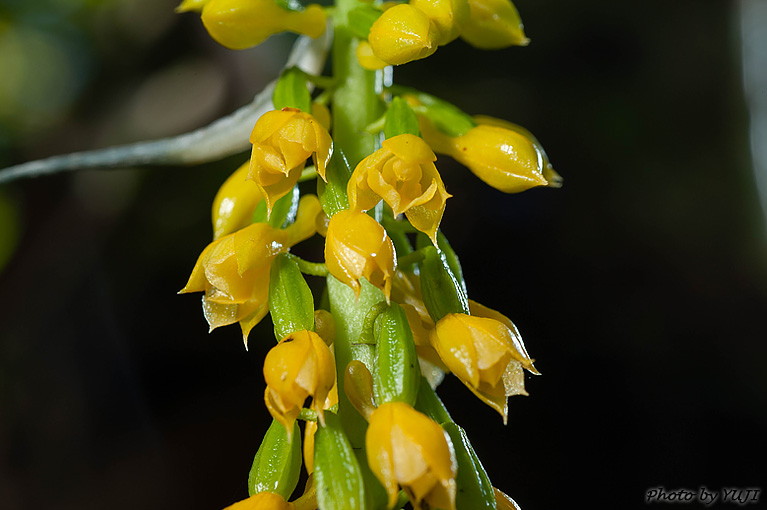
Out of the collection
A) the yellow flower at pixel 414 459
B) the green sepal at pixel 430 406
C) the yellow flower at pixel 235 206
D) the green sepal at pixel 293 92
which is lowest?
the green sepal at pixel 430 406

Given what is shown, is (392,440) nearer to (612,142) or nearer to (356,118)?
(356,118)

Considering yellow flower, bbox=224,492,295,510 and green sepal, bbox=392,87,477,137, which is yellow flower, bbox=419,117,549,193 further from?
yellow flower, bbox=224,492,295,510

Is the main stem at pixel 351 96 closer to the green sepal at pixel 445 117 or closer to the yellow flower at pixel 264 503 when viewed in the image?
the green sepal at pixel 445 117

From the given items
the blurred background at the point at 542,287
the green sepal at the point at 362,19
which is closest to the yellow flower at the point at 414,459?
the green sepal at the point at 362,19

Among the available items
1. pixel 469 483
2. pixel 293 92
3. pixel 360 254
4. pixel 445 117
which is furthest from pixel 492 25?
pixel 469 483

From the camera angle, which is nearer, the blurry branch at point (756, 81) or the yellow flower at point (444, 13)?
the yellow flower at point (444, 13)

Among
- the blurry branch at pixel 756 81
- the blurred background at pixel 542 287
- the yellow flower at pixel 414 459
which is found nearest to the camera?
the yellow flower at pixel 414 459
